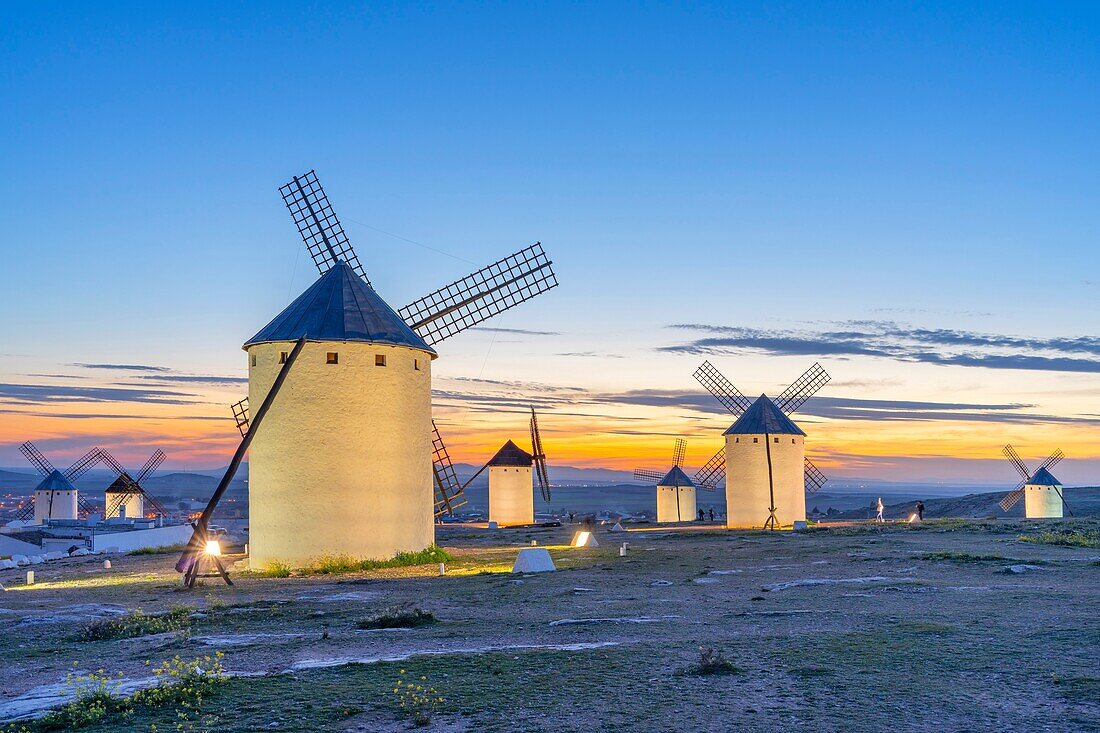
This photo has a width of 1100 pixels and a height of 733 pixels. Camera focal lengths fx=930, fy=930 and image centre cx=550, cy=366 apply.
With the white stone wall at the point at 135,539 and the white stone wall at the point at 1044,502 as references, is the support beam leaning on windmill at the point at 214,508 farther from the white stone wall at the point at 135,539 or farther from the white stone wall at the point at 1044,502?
the white stone wall at the point at 1044,502

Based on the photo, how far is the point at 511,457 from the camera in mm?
64938

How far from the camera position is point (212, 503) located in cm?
2303

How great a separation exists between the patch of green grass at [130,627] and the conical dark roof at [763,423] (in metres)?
38.5

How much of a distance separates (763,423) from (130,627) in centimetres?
3997

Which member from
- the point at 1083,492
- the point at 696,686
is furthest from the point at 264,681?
the point at 1083,492

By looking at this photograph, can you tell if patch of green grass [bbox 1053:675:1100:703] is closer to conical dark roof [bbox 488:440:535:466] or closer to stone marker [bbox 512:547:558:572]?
stone marker [bbox 512:547:558:572]

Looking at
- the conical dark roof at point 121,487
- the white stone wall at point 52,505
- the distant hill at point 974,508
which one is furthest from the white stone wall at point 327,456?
the distant hill at point 974,508

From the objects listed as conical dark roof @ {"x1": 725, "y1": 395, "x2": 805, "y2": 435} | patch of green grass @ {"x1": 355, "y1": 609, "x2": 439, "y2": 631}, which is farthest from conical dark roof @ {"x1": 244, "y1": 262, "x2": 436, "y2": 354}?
conical dark roof @ {"x1": 725, "y1": 395, "x2": 805, "y2": 435}

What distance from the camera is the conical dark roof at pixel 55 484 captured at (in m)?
74.2

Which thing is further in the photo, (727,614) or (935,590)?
(935,590)

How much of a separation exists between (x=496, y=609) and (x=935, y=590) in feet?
26.4

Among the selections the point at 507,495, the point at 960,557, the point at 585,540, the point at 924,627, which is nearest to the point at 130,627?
the point at 924,627

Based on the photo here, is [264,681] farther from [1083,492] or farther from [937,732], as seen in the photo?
[1083,492]

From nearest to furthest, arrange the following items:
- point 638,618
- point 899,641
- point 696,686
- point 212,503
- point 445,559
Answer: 1. point 696,686
2. point 899,641
3. point 638,618
4. point 212,503
5. point 445,559
